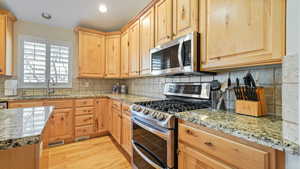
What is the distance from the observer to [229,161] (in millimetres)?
772

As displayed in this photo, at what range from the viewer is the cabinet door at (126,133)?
195 centimetres

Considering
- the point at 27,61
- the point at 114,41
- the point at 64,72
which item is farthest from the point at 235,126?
the point at 27,61

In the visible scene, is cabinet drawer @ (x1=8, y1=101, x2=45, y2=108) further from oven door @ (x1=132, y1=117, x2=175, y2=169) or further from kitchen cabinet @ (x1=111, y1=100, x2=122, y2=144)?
oven door @ (x1=132, y1=117, x2=175, y2=169)

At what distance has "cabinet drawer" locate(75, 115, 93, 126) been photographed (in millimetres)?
2705

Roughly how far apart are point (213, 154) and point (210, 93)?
746mm

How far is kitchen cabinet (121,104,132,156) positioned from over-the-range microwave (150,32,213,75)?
73 cm

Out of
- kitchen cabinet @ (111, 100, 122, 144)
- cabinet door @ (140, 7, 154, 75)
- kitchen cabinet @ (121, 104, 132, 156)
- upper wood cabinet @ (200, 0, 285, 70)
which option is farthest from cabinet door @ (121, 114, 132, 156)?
upper wood cabinet @ (200, 0, 285, 70)

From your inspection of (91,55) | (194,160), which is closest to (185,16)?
(194,160)

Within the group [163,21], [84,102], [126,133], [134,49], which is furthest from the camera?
[84,102]

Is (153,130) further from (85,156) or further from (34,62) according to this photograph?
(34,62)

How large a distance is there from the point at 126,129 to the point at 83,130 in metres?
1.27

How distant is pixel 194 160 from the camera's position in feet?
3.23

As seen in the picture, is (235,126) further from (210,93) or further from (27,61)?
(27,61)

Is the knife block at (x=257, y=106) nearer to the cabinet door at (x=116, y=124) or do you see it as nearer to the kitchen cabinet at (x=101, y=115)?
the cabinet door at (x=116, y=124)
